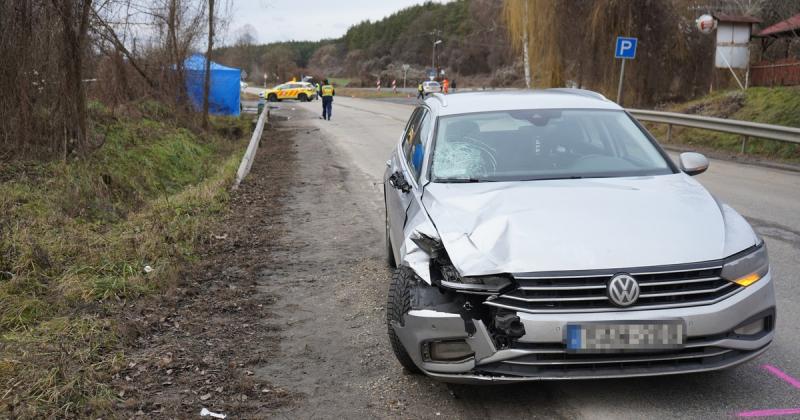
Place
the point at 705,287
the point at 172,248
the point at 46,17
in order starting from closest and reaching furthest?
the point at 705,287
the point at 172,248
the point at 46,17

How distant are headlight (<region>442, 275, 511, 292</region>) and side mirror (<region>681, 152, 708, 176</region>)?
2.23 meters

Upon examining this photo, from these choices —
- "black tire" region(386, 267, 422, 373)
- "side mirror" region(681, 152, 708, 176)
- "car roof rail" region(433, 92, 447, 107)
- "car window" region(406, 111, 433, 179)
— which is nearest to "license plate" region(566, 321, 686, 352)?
"black tire" region(386, 267, 422, 373)

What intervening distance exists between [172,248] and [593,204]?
465cm

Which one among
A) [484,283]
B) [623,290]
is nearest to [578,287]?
[623,290]

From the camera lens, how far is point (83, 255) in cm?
696

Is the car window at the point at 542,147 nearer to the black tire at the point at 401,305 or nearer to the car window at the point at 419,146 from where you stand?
the car window at the point at 419,146

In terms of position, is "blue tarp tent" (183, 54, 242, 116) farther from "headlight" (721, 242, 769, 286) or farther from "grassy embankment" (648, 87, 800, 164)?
"headlight" (721, 242, 769, 286)

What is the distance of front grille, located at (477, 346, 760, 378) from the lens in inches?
144

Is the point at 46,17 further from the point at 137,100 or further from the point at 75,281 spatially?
the point at 137,100

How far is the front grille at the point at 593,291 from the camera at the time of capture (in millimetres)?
3645

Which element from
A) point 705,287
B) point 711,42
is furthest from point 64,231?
point 711,42

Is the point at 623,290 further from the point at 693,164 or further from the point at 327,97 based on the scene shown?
the point at 327,97

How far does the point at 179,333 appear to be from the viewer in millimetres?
5266

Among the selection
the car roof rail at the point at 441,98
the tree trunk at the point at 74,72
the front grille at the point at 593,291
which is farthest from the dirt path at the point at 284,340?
the tree trunk at the point at 74,72
